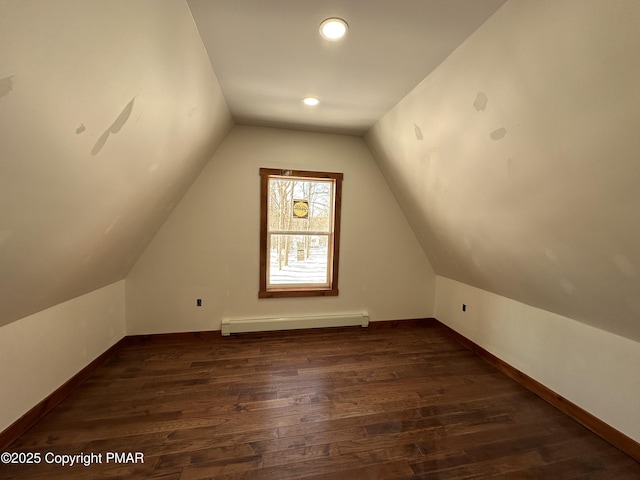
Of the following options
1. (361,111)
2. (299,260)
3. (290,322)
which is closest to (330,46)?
(361,111)

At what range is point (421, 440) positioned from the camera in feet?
5.80

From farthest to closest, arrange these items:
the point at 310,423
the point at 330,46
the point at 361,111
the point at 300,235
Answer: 1. the point at 300,235
2. the point at 361,111
3. the point at 310,423
4. the point at 330,46

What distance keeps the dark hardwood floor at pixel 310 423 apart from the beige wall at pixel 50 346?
0.66 ft

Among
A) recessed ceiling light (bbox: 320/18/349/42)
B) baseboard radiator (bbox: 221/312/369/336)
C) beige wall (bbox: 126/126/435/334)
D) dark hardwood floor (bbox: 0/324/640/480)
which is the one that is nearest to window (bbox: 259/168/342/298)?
beige wall (bbox: 126/126/435/334)

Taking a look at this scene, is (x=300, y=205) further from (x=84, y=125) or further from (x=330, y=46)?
(x=84, y=125)

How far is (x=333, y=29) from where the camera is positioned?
143 cm

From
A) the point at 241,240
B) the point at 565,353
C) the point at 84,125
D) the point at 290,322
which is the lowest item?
the point at 290,322

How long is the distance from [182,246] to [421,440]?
2.93 m

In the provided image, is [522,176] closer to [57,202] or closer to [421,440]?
[421,440]

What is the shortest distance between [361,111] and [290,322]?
2.56 meters

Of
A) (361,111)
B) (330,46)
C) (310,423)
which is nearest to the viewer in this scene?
(330,46)

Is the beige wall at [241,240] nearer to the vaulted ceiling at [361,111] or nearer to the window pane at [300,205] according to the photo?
the window pane at [300,205]

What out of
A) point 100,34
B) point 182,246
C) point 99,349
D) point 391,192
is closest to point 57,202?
point 100,34

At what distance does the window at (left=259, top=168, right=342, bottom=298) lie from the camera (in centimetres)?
328
